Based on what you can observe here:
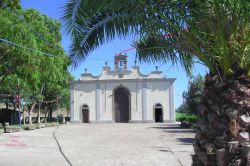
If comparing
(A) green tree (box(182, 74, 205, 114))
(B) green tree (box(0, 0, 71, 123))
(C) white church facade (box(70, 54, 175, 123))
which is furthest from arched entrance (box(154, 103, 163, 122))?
→ (B) green tree (box(0, 0, 71, 123))

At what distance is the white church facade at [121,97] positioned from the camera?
5600cm

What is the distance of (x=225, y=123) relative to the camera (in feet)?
15.4

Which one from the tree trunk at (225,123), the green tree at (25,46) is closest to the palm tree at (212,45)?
the tree trunk at (225,123)

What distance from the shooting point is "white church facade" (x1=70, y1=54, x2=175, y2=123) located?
184ft

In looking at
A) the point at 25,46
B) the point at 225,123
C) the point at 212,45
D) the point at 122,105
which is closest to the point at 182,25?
the point at 212,45

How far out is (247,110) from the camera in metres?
4.71

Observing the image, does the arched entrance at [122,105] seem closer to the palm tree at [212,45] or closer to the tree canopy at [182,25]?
the tree canopy at [182,25]

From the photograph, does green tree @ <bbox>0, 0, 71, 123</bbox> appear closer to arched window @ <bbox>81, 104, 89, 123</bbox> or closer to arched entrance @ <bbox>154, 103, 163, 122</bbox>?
arched window @ <bbox>81, 104, 89, 123</bbox>

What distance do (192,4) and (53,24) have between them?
115 ft

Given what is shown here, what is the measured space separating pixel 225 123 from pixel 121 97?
53.3 meters

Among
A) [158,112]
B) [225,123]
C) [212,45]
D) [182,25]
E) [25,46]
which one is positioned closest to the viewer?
[225,123]

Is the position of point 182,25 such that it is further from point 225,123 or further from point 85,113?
point 85,113

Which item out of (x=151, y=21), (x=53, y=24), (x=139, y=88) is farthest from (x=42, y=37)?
(x=139, y=88)

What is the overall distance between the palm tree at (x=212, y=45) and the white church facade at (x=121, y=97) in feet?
165
